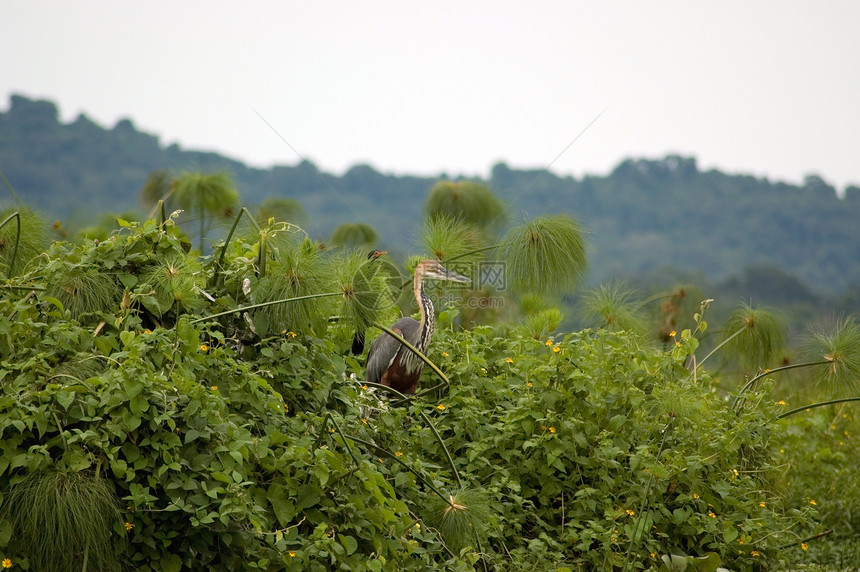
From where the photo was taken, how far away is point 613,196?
35094 mm

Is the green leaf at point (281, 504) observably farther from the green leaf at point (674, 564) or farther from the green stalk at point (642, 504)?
the green leaf at point (674, 564)

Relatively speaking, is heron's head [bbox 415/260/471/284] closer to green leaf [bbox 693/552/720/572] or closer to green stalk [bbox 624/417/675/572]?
green stalk [bbox 624/417/675/572]

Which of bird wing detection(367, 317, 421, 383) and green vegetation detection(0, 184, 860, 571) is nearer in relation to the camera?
green vegetation detection(0, 184, 860, 571)

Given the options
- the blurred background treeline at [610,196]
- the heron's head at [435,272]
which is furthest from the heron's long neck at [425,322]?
the blurred background treeline at [610,196]

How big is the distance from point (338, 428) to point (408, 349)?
1271mm

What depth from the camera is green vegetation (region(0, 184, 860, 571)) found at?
7.80 feet

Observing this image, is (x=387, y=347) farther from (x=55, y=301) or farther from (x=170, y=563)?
(x=170, y=563)

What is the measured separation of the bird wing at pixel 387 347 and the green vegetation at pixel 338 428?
15cm

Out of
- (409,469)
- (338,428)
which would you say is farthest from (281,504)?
(409,469)

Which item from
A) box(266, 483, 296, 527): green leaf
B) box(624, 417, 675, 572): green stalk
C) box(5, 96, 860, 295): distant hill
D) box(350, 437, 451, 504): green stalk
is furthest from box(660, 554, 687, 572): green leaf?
box(5, 96, 860, 295): distant hill

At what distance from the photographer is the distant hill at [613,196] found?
29.0 m

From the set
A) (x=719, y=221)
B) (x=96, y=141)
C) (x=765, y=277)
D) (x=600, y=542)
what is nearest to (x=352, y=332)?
(x=600, y=542)

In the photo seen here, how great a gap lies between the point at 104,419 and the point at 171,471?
24 cm

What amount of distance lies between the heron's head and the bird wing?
0.23 meters
